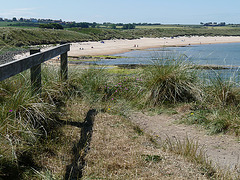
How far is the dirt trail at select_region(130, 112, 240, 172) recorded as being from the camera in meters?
3.93

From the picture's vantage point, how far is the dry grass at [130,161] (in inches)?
121

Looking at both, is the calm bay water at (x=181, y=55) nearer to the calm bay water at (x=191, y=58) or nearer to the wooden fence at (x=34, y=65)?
the calm bay water at (x=191, y=58)

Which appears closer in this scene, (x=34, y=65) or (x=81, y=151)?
(x=81, y=151)

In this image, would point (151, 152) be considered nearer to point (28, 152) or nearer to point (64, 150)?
point (64, 150)

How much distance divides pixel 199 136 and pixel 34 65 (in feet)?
9.72

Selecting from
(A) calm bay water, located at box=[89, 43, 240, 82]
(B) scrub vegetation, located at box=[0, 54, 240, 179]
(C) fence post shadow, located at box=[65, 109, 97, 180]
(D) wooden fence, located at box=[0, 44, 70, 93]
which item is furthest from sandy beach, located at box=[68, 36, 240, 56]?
(C) fence post shadow, located at box=[65, 109, 97, 180]

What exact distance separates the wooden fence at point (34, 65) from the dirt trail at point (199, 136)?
6.48 ft

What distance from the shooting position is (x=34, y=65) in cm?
464

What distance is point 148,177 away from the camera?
2994 millimetres

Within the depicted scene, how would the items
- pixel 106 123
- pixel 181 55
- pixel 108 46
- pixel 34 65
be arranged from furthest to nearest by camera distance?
pixel 108 46 → pixel 181 55 → pixel 106 123 → pixel 34 65

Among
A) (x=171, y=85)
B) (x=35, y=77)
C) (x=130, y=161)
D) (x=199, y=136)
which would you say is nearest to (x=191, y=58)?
(x=171, y=85)

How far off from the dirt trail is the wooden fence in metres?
1.98

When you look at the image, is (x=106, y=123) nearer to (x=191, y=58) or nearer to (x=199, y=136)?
(x=199, y=136)

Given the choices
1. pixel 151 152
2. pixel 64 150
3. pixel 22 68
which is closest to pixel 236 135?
pixel 151 152
